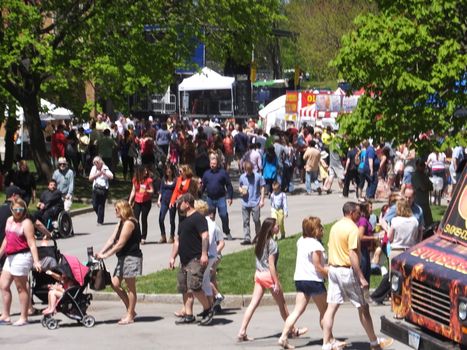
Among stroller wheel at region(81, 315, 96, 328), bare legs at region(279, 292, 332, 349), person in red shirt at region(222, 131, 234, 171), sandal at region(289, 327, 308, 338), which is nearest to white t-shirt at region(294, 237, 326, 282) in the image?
bare legs at region(279, 292, 332, 349)

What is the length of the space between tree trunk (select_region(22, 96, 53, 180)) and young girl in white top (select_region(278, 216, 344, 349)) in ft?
71.0

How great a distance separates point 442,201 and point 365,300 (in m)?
19.9

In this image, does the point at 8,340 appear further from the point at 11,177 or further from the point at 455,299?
the point at 11,177

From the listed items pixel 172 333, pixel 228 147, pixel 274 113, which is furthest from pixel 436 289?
pixel 274 113

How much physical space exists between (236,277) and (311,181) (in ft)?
52.9

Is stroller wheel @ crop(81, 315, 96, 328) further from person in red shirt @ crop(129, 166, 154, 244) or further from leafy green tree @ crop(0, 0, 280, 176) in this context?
leafy green tree @ crop(0, 0, 280, 176)

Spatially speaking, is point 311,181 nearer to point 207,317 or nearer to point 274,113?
point 207,317

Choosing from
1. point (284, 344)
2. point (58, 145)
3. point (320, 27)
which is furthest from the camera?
point (320, 27)

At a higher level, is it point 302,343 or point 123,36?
point 123,36

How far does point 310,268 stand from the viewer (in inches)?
554

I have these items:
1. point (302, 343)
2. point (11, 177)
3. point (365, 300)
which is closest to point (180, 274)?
point (302, 343)

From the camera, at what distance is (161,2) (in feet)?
120

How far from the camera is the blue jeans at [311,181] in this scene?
115 feet

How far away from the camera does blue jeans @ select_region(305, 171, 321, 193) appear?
115 ft
